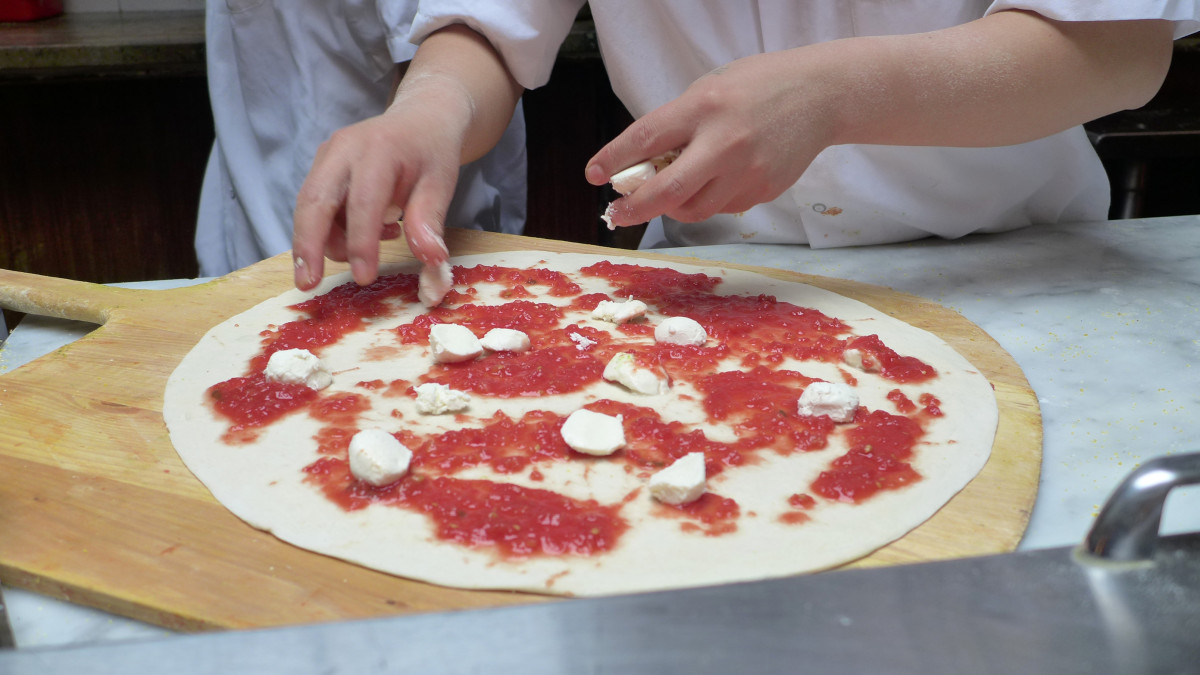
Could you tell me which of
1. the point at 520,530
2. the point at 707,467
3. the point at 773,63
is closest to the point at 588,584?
the point at 520,530

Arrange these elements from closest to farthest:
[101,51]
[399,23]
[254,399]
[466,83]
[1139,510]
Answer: [1139,510]
[254,399]
[466,83]
[399,23]
[101,51]

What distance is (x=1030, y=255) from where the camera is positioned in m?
1.66

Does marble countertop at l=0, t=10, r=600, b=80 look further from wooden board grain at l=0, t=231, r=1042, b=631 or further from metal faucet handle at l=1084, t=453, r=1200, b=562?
metal faucet handle at l=1084, t=453, r=1200, b=562

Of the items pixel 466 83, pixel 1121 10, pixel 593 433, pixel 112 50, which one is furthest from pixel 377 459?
pixel 112 50

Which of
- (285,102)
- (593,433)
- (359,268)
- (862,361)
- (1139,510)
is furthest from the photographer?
(285,102)

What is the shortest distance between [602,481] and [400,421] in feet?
0.90

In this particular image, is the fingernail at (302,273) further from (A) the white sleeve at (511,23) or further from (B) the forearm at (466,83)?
(A) the white sleeve at (511,23)

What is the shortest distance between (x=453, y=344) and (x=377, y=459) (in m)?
0.30

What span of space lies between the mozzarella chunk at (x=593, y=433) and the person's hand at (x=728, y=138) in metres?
0.34

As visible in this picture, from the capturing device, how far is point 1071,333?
137 centimetres

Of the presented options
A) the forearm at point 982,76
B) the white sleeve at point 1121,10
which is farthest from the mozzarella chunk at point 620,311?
the white sleeve at point 1121,10

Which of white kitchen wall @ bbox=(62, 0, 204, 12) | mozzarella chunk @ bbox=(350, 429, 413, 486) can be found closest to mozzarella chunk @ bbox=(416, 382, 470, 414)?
mozzarella chunk @ bbox=(350, 429, 413, 486)

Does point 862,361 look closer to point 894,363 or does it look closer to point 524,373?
point 894,363

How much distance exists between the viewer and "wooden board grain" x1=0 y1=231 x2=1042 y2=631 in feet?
2.64
